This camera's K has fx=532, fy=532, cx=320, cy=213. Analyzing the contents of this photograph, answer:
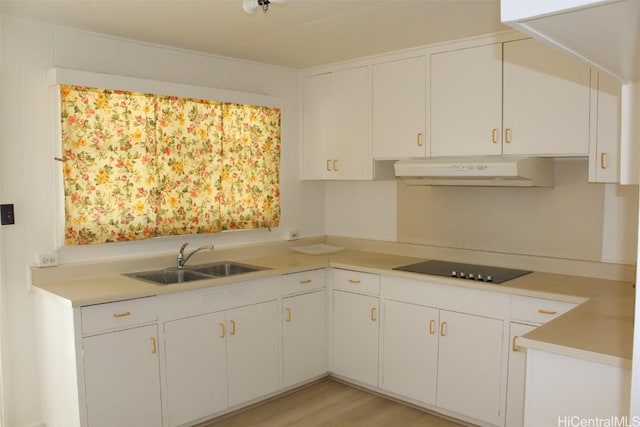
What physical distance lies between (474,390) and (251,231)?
2002mm

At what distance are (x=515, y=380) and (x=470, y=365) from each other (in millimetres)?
282

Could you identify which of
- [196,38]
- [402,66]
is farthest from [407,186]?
[196,38]

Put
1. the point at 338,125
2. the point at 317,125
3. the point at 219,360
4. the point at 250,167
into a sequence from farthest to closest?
the point at 317,125, the point at 338,125, the point at 250,167, the point at 219,360

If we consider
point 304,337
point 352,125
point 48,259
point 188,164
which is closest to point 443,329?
point 304,337

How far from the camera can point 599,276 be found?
3225 millimetres

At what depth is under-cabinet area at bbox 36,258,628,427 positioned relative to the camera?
2.84 meters

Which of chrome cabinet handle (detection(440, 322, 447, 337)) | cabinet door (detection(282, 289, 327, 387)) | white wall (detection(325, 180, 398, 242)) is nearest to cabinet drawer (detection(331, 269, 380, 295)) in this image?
cabinet door (detection(282, 289, 327, 387))

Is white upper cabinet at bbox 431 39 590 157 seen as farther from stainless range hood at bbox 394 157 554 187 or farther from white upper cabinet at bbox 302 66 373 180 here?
white upper cabinet at bbox 302 66 373 180

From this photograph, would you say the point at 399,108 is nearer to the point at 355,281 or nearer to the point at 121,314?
the point at 355,281

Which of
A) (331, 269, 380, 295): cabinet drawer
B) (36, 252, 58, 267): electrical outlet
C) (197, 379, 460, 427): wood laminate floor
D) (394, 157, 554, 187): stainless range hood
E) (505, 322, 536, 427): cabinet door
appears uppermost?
(394, 157, 554, 187): stainless range hood

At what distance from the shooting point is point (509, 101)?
10.6ft

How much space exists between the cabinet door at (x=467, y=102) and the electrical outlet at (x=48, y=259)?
2.47m

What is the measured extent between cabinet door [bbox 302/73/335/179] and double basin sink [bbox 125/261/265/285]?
41.2 inches

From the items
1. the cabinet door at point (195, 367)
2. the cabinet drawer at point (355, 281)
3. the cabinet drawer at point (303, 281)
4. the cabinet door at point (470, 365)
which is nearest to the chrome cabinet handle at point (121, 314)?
the cabinet door at point (195, 367)
